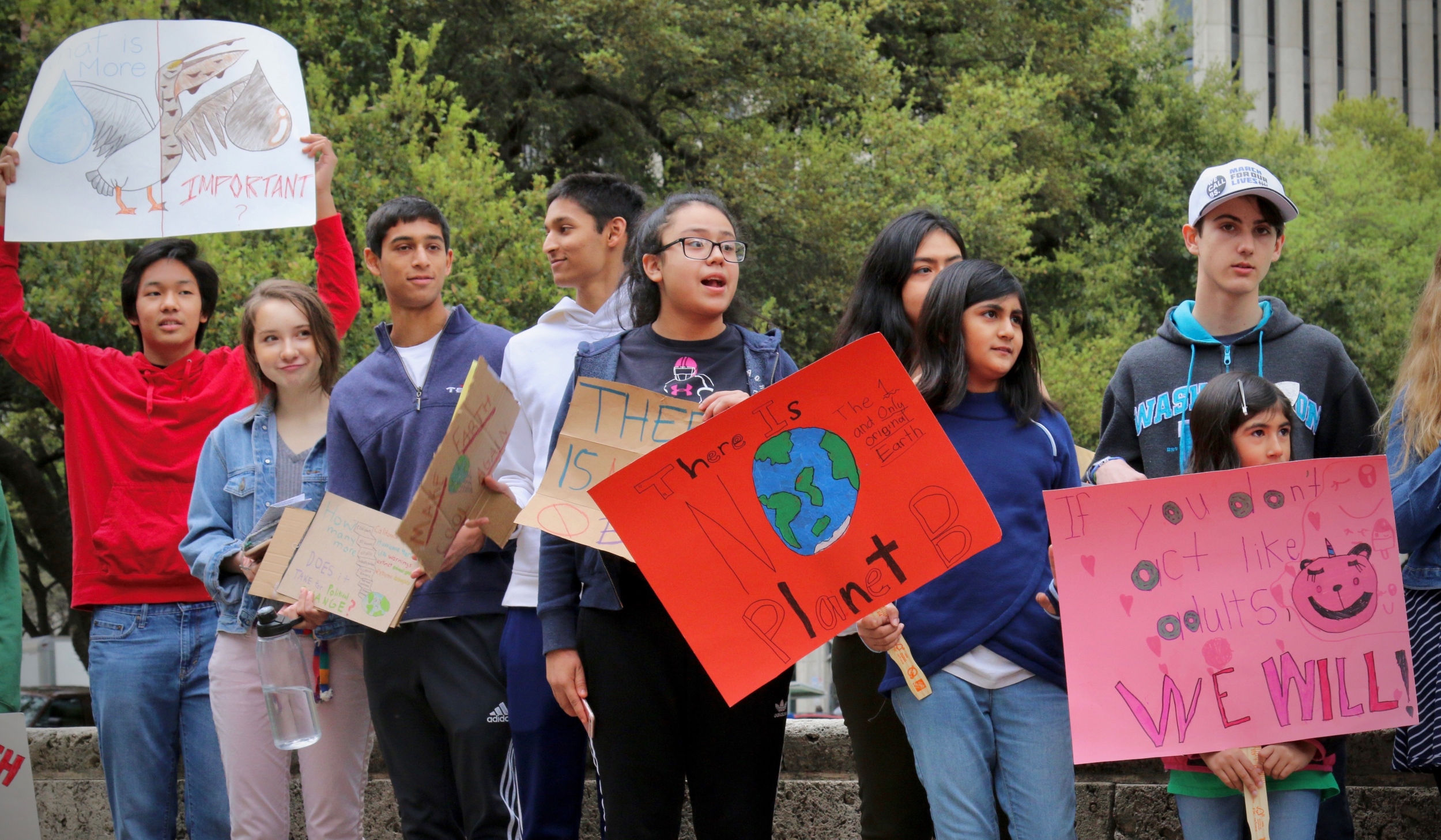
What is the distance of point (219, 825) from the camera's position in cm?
411

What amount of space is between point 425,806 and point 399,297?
1572mm

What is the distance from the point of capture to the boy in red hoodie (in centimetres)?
405

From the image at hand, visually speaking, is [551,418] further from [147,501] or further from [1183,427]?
[1183,427]

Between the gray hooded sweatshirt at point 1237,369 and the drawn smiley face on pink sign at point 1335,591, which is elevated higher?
the gray hooded sweatshirt at point 1237,369

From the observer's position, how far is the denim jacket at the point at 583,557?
10.5 ft

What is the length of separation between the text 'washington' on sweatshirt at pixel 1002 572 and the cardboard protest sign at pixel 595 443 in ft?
2.34

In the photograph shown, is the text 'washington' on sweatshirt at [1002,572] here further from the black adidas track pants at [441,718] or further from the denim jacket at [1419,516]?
the black adidas track pants at [441,718]

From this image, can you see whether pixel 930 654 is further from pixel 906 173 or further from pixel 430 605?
pixel 906 173

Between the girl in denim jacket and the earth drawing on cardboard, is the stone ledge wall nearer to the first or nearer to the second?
the girl in denim jacket

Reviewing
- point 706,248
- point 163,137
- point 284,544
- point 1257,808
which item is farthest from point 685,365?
point 163,137

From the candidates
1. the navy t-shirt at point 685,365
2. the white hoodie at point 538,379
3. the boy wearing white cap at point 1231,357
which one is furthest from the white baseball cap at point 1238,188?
the white hoodie at point 538,379

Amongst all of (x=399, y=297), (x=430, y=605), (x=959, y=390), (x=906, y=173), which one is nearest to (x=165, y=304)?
(x=399, y=297)

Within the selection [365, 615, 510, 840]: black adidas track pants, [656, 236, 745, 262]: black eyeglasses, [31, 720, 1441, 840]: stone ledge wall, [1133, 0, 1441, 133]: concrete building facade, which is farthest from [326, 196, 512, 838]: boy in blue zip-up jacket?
[1133, 0, 1441, 133]: concrete building facade

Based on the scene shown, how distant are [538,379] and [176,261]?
159cm
